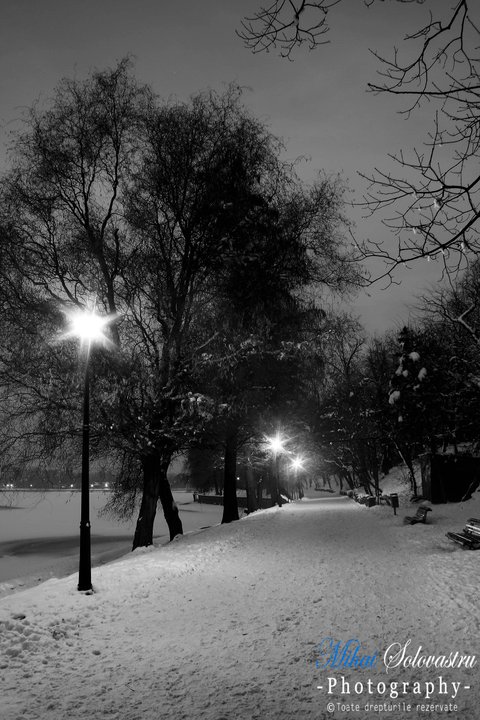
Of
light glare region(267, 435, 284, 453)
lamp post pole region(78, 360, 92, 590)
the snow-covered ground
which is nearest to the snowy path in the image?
the snow-covered ground

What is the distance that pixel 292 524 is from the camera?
18.9m

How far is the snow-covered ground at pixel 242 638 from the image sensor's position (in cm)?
412

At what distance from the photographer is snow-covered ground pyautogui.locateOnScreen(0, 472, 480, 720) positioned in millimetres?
4125

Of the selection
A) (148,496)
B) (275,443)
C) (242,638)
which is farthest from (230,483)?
(242,638)

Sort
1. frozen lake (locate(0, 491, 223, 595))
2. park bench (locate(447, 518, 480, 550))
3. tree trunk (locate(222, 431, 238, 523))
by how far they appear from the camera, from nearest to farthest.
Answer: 1. park bench (locate(447, 518, 480, 550))
2. frozen lake (locate(0, 491, 223, 595))
3. tree trunk (locate(222, 431, 238, 523))

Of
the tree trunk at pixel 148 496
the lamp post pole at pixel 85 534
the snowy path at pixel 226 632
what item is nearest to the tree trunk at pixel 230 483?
the tree trunk at pixel 148 496

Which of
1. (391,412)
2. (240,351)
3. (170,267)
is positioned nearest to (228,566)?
(240,351)

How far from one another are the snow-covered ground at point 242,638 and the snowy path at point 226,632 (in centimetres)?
2

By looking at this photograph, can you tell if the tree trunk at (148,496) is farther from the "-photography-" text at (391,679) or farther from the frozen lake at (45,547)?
the "-photography-" text at (391,679)

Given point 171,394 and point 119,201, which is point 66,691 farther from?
point 119,201

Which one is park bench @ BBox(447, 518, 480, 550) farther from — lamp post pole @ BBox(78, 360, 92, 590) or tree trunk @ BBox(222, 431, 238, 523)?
tree trunk @ BBox(222, 431, 238, 523)

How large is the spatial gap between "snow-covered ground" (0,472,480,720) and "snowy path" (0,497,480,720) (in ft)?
0.07

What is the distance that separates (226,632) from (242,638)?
0.37 m

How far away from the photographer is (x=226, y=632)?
613cm
